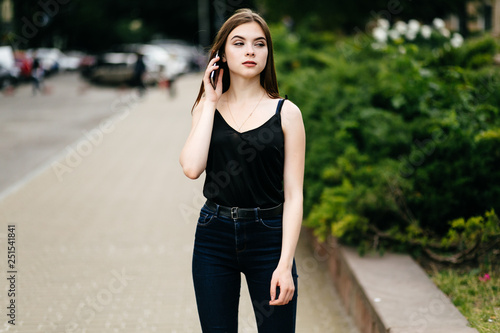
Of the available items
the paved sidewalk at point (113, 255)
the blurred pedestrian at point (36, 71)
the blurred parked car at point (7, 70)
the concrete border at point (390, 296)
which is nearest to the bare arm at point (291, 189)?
the concrete border at point (390, 296)

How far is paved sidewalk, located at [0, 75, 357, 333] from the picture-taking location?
183 inches

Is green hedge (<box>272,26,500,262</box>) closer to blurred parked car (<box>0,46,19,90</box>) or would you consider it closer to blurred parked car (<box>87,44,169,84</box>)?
blurred parked car (<box>87,44,169,84</box>)

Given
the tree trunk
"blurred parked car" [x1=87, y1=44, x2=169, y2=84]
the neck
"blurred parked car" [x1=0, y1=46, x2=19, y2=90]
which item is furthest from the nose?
"blurred parked car" [x1=0, y1=46, x2=19, y2=90]

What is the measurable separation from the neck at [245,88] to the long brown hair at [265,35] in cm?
4

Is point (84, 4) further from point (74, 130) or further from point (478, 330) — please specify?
point (478, 330)

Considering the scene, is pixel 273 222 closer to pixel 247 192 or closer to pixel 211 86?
pixel 247 192

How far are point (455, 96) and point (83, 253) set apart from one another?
3.98 metres

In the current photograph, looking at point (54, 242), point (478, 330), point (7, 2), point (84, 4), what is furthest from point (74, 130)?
point (84, 4)

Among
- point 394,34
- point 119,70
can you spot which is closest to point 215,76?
point 394,34

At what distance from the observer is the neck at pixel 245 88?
2729mm

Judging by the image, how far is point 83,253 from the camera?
6227mm

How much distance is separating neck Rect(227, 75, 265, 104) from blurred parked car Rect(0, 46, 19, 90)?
91.4ft

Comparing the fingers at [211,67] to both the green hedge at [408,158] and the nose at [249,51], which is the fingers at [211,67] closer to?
the nose at [249,51]

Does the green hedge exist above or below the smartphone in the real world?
below
